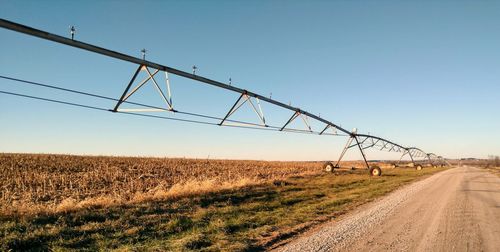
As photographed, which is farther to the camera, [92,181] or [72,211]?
[92,181]

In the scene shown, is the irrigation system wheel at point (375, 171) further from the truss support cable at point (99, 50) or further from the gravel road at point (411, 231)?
the truss support cable at point (99, 50)

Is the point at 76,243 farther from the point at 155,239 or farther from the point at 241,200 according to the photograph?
the point at 241,200

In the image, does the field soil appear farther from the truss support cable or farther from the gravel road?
the truss support cable

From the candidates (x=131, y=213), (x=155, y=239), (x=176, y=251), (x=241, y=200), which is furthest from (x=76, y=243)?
(x=241, y=200)

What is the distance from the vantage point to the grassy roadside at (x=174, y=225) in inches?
348

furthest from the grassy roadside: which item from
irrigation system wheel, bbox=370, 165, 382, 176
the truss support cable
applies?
irrigation system wheel, bbox=370, 165, 382, 176

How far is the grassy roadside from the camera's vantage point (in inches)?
348

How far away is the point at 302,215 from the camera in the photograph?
41.7 ft

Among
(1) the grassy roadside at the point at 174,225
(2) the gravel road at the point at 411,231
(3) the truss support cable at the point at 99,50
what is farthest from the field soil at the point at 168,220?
(3) the truss support cable at the point at 99,50

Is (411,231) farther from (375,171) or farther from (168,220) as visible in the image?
(375,171)

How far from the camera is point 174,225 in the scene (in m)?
11.0

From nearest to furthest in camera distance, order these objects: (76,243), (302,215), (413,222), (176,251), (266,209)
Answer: (176,251) → (76,243) → (413,222) → (302,215) → (266,209)

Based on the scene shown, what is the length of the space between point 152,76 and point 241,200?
7.92m

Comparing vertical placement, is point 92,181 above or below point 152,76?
below
